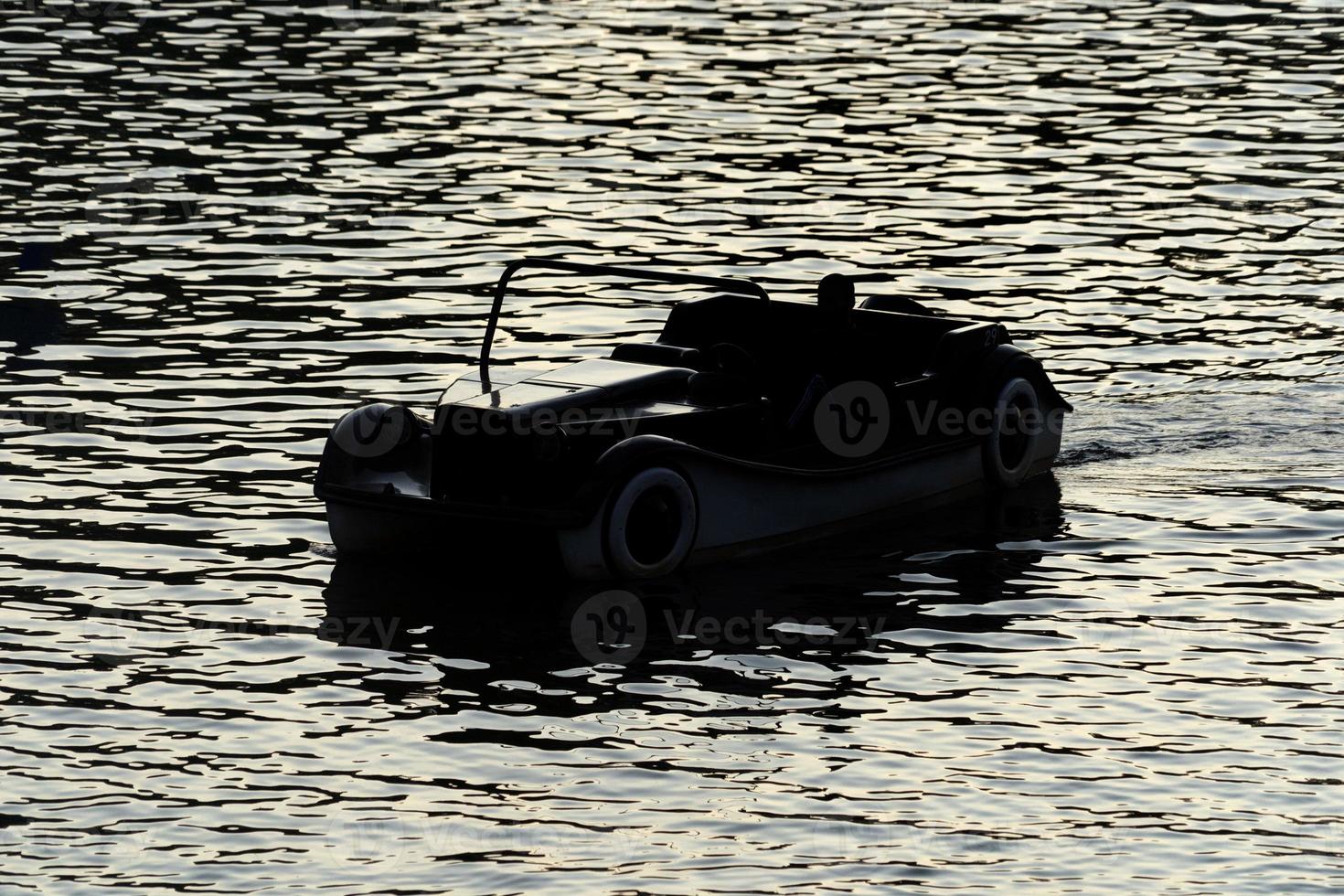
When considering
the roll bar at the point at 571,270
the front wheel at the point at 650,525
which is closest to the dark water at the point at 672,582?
the front wheel at the point at 650,525

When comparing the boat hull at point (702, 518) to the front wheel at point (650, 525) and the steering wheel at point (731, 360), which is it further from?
the steering wheel at point (731, 360)

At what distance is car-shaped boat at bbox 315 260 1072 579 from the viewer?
12352 mm

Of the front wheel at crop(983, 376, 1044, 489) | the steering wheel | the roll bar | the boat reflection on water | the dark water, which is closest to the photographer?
the dark water

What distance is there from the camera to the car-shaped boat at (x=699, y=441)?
1235cm

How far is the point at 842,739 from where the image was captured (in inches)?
408

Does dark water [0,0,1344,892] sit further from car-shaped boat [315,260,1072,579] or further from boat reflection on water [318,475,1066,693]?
car-shaped boat [315,260,1072,579]

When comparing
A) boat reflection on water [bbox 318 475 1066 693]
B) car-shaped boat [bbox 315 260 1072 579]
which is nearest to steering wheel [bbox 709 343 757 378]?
car-shaped boat [bbox 315 260 1072 579]

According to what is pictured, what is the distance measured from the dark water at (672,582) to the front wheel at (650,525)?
0.17m

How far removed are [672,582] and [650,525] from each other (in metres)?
0.39

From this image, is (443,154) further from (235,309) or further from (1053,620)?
(1053,620)

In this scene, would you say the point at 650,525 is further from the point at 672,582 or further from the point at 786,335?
the point at 786,335

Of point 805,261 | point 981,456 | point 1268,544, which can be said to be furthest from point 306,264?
point 1268,544

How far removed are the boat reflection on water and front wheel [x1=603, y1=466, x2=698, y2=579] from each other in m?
0.15

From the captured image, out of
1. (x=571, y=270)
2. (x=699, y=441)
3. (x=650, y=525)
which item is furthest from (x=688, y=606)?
(x=571, y=270)
